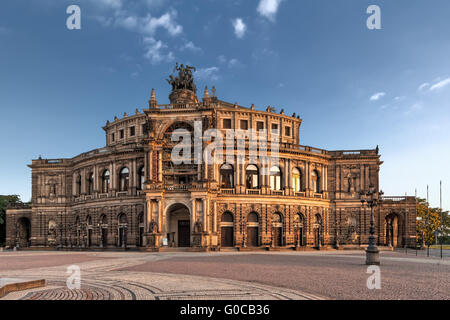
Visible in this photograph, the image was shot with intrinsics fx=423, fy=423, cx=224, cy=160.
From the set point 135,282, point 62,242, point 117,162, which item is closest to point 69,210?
point 62,242

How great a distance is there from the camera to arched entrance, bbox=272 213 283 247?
190ft

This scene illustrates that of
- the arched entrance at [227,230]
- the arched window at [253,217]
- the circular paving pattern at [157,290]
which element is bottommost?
the arched entrance at [227,230]

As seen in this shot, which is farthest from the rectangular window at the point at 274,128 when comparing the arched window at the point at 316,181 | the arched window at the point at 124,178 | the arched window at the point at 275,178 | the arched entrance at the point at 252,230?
the arched window at the point at 124,178

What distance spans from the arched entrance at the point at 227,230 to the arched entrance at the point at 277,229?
5979 millimetres

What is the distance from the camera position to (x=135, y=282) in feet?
61.0

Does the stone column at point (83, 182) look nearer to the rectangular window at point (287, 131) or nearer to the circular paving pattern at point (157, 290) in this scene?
the rectangular window at point (287, 131)

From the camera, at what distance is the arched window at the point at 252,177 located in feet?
192

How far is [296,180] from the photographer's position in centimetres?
6206

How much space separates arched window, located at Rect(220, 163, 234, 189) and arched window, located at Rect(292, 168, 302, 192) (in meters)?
9.69

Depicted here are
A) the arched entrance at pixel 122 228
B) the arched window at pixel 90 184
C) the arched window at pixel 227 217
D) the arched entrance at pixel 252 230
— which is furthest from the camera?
the arched window at pixel 90 184

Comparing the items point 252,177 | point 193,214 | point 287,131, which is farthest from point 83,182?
point 287,131

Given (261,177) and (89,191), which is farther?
(89,191)

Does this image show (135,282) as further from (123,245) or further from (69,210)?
(69,210)
